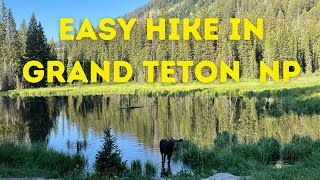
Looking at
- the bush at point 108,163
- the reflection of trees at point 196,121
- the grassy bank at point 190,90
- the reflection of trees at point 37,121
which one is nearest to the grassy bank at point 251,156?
the bush at point 108,163

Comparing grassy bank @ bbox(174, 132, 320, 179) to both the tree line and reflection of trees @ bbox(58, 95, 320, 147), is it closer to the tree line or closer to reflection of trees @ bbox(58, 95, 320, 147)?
reflection of trees @ bbox(58, 95, 320, 147)

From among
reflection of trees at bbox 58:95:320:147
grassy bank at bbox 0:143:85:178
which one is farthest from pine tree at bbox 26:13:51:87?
grassy bank at bbox 0:143:85:178

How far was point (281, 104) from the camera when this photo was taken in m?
41.3

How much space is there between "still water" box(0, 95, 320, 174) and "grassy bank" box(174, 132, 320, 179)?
3.84 feet

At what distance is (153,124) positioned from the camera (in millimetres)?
33156

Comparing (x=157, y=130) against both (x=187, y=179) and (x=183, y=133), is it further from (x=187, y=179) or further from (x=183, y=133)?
(x=187, y=179)

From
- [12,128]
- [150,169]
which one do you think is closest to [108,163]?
[150,169]

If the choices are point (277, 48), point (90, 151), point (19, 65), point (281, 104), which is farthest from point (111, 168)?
point (277, 48)

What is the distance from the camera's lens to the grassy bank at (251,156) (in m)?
15.5

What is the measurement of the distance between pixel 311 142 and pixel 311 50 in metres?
95.9

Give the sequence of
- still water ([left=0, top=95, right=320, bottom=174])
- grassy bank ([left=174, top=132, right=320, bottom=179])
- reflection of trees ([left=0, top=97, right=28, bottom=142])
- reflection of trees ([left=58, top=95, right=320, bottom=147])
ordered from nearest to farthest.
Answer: grassy bank ([left=174, top=132, right=320, bottom=179]) → still water ([left=0, top=95, right=320, bottom=174]) → reflection of trees ([left=0, top=97, right=28, bottom=142]) → reflection of trees ([left=58, top=95, right=320, bottom=147])

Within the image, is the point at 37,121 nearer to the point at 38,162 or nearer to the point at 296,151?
the point at 38,162

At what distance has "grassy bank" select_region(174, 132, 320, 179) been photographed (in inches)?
611

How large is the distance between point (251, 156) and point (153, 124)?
16126mm
